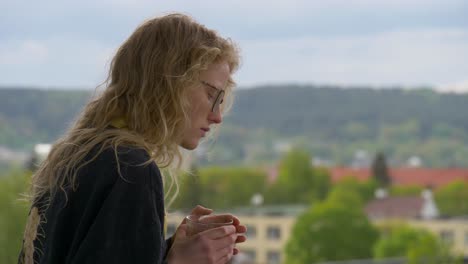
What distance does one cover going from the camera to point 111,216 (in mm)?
1311

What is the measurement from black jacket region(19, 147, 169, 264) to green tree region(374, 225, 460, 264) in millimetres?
38657

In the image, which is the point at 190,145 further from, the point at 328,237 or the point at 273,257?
the point at 273,257

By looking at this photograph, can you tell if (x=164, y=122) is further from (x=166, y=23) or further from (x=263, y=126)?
(x=263, y=126)

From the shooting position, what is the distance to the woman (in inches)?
51.8

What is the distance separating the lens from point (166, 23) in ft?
4.73

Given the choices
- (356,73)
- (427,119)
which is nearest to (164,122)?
(427,119)

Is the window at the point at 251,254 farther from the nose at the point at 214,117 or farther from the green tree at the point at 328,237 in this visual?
the nose at the point at 214,117

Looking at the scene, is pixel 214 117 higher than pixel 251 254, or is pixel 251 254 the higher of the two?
pixel 214 117

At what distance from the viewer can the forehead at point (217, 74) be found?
143cm

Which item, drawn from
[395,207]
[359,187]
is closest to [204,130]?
[395,207]

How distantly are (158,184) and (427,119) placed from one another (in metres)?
92.6

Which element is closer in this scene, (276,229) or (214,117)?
(214,117)

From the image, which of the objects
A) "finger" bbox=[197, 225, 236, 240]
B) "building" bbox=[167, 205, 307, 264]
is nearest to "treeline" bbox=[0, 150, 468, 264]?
"building" bbox=[167, 205, 307, 264]

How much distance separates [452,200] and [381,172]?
8.43m
